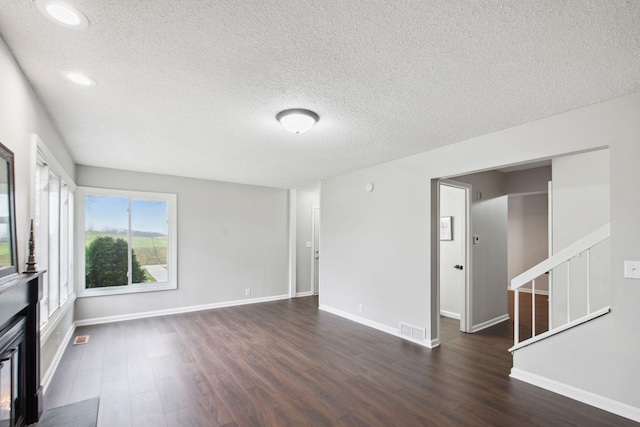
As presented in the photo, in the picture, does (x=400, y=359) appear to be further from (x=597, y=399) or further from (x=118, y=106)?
(x=118, y=106)

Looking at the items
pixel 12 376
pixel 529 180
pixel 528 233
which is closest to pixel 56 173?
pixel 12 376

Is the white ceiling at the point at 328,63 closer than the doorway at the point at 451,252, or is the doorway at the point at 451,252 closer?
the white ceiling at the point at 328,63

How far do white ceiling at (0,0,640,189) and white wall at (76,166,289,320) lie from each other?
7.45ft

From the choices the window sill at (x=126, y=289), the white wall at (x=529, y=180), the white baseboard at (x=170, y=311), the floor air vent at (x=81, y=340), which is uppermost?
the white wall at (x=529, y=180)

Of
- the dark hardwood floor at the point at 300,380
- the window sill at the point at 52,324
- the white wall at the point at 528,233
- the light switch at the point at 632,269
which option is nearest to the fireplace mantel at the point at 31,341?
the dark hardwood floor at the point at 300,380

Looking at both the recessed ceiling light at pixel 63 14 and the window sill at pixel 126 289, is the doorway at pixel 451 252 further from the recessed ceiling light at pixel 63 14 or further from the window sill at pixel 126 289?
the window sill at pixel 126 289

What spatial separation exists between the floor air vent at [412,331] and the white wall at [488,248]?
1045mm

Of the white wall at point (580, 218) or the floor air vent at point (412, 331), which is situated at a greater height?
the white wall at point (580, 218)

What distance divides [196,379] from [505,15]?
3.64 meters

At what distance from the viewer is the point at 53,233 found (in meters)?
3.43

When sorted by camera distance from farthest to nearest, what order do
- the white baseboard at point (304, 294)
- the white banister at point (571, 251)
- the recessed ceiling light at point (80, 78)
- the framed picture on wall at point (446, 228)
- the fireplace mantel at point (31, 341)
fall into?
the white baseboard at point (304, 294)
the framed picture on wall at point (446, 228)
the white banister at point (571, 251)
the recessed ceiling light at point (80, 78)
the fireplace mantel at point (31, 341)

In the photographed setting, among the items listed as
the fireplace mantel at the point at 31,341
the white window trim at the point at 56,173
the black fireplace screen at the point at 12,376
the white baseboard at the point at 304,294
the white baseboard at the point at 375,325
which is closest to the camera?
the black fireplace screen at the point at 12,376

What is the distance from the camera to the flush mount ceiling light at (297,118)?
8.77 feet

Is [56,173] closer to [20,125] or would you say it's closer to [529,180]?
[20,125]
